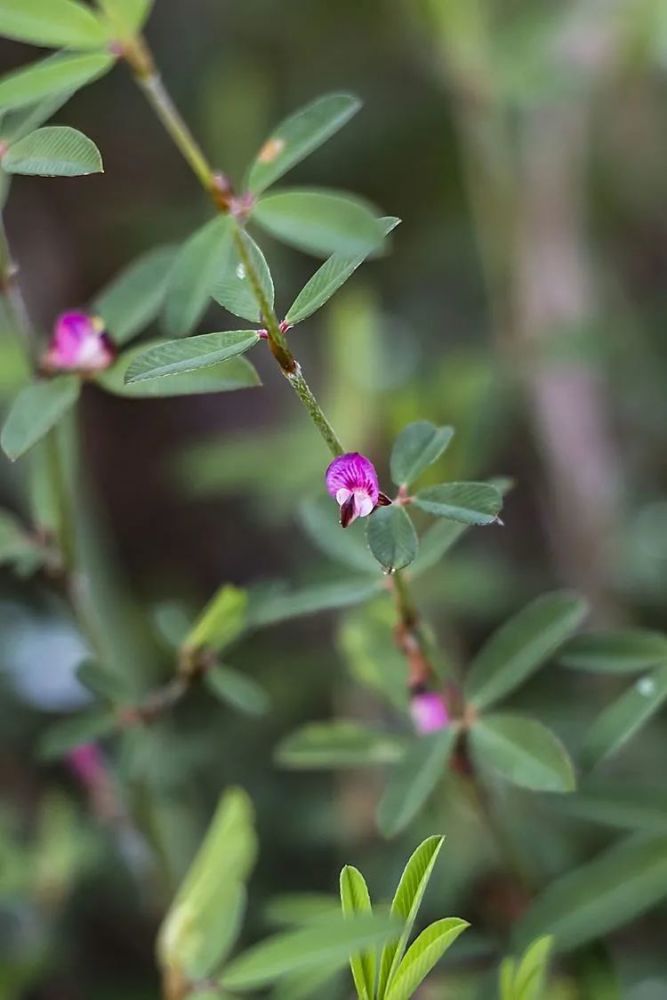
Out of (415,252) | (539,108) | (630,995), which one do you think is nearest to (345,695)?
(630,995)

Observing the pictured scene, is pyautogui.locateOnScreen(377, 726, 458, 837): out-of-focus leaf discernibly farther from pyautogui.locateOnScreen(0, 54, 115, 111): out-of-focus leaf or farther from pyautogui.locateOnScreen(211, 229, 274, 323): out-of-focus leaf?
pyautogui.locateOnScreen(0, 54, 115, 111): out-of-focus leaf

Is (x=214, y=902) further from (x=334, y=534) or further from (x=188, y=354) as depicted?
(x=188, y=354)

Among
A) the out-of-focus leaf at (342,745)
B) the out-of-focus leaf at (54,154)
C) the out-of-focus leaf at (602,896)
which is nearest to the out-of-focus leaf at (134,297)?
the out-of-focus leaf at (54,154)

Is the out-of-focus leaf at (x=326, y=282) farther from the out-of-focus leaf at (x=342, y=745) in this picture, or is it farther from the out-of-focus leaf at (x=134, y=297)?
the out-of-focus leaf at (x=342, y=745)

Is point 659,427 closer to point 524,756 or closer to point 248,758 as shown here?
point 248,758

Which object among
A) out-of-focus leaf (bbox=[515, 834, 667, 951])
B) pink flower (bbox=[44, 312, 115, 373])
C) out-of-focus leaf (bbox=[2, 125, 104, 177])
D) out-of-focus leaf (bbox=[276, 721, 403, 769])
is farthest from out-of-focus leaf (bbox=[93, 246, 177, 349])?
out-of-focus leaf (bbox=[515, 834, 667, 951])
